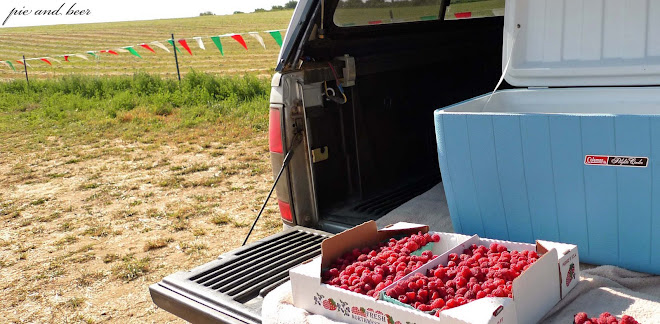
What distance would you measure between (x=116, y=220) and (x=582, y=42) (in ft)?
13.6

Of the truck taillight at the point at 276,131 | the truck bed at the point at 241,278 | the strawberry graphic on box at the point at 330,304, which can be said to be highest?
the truck taillight at the point at 276,131

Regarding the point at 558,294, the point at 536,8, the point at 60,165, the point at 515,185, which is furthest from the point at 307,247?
the point at 60,165

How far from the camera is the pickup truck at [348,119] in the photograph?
259cm

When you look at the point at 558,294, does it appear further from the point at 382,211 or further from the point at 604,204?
the point at 382,211

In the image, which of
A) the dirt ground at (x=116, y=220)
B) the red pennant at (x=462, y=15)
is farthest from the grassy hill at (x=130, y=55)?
the red pennant at (x=462, y=15)

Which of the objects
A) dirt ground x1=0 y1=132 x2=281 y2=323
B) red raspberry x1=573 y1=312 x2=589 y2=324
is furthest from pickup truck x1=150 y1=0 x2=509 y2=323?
dirt ground x1=0 y1=132 x2=281 y2=323

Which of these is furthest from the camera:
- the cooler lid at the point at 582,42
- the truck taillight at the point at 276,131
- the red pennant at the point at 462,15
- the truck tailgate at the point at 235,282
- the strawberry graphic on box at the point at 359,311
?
the red pennant at the point at 462,15

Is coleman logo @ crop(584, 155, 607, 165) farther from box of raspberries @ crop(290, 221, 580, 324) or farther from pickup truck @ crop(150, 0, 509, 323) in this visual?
pickup truck @ crop(150, 0, 509, 323)

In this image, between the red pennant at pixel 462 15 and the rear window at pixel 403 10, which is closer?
the rear window at pixel 403 10

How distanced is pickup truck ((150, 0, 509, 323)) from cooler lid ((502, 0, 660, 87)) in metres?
0.88

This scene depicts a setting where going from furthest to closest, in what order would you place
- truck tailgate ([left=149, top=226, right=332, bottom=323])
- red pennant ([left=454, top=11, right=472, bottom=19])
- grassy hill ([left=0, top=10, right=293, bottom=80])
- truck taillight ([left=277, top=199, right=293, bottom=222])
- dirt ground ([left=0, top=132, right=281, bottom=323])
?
1. grassy hill ([left=0, top=10, right=293, bottom=80])
2. red pennant ([left=454, top=11, right=472, bottom=19])
3. dirt ground ([left=0, top=132, right=281, bottom=323])
4. truck taillight ([left=277, top=199, right=293, bottom=222])
5. truck tailgate ([left=149, top=226, right=332, bottom=323])

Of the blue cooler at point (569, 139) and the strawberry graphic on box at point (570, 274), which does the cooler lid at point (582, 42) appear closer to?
the blue cooler at point (569, 139)

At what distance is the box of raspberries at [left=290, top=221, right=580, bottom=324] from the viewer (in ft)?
5.93

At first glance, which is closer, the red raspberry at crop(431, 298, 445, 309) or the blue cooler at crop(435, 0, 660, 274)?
the red raspberry at crop(431, 298, 445, 309)
